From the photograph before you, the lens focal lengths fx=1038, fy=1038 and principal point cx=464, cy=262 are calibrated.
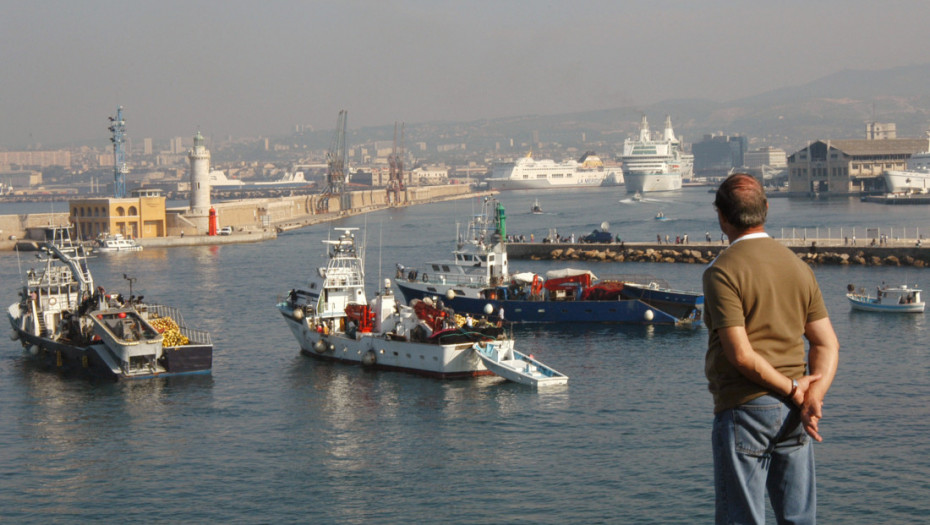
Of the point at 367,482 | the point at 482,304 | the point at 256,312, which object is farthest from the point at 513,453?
the point at 256,312

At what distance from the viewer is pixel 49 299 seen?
87.9ft

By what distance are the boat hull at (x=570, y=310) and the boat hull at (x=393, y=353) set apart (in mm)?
6541

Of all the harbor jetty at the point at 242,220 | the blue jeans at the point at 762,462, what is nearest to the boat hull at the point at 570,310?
the blue jeans at the point at 762,462

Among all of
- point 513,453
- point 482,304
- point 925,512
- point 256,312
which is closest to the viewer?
point 925,512

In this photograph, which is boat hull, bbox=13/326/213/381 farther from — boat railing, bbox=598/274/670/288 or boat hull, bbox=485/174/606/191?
boat hull, bbox=485/174/606/191

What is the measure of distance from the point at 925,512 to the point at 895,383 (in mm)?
8117

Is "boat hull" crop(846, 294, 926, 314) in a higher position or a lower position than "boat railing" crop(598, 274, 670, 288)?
lower

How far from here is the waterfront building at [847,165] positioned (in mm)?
107188

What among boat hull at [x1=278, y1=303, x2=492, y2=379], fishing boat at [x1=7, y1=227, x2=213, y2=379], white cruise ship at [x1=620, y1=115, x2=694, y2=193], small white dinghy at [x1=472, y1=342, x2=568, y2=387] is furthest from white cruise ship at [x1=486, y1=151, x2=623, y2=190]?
small white dinghy at [x1=472, y1=342, x2=568, y2=387]

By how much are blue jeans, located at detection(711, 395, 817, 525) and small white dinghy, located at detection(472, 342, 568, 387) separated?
17471mm

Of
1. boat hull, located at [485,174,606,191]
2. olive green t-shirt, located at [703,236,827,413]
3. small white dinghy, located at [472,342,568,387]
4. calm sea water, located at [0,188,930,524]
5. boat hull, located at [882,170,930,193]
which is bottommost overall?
calm sea water, located at [0,188,930,524]

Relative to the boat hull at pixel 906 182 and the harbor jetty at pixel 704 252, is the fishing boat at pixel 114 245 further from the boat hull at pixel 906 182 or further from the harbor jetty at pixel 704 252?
the boat hull at pixel 906 182

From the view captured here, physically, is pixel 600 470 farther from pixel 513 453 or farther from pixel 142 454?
pixel 142 454

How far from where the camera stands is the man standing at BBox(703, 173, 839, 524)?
3363 mm
